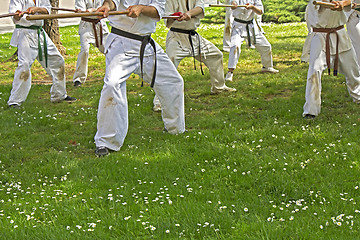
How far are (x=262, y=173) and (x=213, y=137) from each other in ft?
4.71

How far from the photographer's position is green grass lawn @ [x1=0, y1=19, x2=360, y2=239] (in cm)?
416

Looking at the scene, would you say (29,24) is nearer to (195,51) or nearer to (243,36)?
(195,51)

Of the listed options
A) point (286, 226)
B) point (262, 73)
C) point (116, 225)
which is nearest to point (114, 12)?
point (116, 225)

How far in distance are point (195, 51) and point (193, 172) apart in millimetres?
3659

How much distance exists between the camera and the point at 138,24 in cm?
646

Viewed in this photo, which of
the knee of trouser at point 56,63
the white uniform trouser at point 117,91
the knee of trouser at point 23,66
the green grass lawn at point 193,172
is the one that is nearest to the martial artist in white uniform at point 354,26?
the green grass lawn at point 193,172

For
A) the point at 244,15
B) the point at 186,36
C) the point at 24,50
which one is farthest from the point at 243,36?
the point at 24,50

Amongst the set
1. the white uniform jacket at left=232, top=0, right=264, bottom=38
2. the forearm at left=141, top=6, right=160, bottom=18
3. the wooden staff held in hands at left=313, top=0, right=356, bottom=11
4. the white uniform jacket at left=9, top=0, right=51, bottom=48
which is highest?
the forearm at left=141, top=6, right=160, bottom=18

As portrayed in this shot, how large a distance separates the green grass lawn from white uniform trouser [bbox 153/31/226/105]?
390 mm

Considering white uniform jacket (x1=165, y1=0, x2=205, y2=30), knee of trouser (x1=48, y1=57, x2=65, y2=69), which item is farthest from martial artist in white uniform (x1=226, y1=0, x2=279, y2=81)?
knee of trouser (x1=48, y1=57, x2=65, y2=69)

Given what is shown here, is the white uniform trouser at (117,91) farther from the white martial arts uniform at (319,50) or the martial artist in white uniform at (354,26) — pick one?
the martial artist in white uniform at (354,26)

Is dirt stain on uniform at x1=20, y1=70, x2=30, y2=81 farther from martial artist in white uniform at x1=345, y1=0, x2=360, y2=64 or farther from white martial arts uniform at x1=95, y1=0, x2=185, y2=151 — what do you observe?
martial artist in white uniform at x1=345, y1=0, x2=360, y2=64

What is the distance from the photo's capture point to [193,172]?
5480 millimetres

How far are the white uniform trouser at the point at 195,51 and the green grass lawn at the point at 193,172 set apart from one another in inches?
15.4
